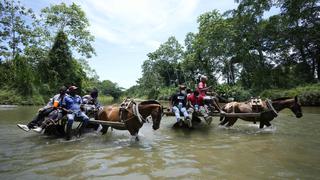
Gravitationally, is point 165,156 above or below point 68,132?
below

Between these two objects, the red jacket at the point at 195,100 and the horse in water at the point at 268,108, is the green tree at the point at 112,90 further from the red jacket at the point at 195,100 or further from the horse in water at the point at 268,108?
the horse in water at the point at 268,108

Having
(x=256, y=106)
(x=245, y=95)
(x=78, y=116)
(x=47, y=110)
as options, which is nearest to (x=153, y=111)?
(x=78, y=116)

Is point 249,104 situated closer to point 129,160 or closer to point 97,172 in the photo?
point 129,160

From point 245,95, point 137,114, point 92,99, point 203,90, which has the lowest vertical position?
point 137,114

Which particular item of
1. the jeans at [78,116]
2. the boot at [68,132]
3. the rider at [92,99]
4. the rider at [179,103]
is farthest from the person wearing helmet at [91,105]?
the rider at [179,103]

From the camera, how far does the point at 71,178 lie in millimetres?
5523

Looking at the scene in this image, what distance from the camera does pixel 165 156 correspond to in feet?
24.5

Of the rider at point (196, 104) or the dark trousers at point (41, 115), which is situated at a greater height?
the rider at point (196, 104)

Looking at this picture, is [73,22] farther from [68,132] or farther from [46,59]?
[68,132]

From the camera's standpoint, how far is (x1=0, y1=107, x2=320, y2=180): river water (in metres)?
5.84

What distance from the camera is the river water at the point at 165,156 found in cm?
584

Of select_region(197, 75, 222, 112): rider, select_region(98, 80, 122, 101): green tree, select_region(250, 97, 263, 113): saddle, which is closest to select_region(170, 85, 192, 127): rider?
select_region(197, 75, 222, 112): rider

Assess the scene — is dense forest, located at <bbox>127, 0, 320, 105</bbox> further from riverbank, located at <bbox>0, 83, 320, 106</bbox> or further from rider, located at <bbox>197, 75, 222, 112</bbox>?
rider, located at <bbox>197, 75, 222, 112</bbox>

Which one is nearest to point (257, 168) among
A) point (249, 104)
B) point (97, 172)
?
point (97, 172)
